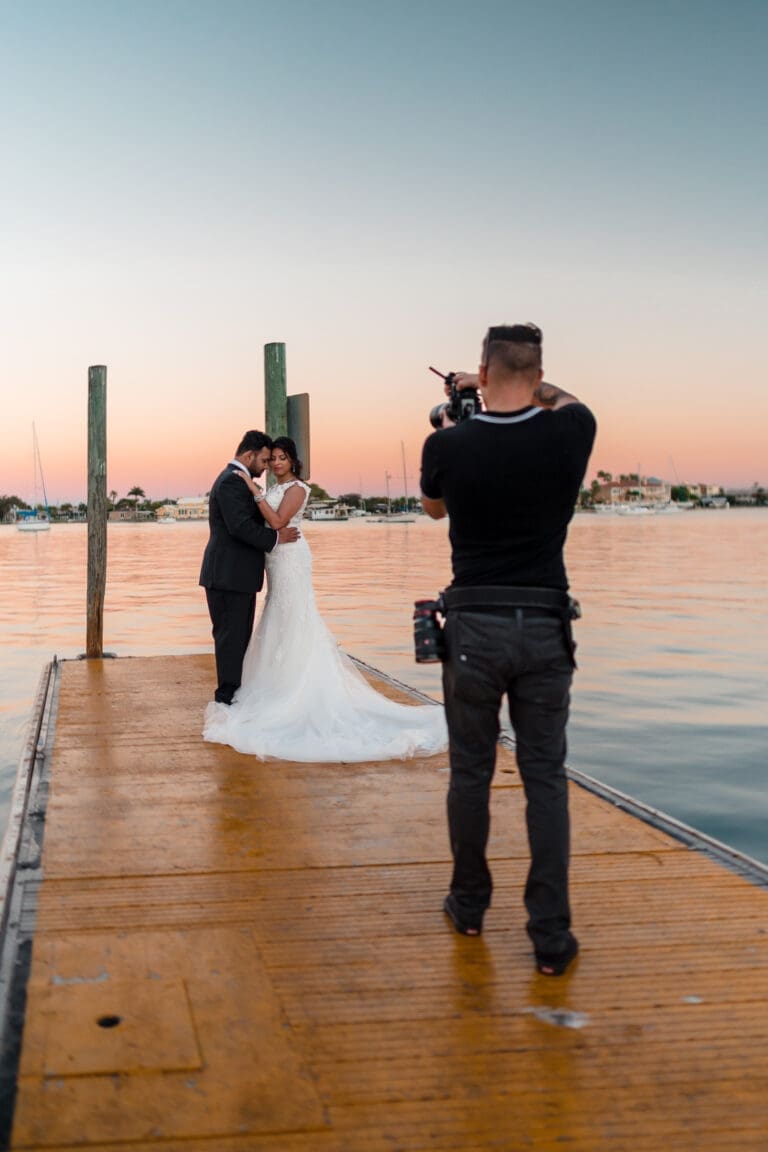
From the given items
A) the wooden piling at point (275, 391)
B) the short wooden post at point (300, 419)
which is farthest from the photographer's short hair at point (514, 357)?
the wooden piling at point (275, 391)

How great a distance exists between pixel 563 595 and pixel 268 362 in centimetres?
700

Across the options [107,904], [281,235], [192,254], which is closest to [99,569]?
[107,904]

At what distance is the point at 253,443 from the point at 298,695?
5.57ft

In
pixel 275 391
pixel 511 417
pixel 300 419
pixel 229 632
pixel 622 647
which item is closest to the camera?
pixel 511 417

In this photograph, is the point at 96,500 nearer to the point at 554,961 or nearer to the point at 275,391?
the point at 275,391

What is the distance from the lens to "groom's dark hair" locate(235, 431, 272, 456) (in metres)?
7.02

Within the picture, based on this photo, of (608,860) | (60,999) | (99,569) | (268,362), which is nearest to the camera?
(60,999)

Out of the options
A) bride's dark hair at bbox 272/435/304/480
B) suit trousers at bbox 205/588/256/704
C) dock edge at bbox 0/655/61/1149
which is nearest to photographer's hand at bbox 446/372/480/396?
dock edge at bbox 0/655/61/1149

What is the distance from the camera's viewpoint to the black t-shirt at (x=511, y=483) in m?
3.09

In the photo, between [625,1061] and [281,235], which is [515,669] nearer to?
[625,1061]

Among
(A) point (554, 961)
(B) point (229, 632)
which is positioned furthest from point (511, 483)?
(B) point (229, 632)

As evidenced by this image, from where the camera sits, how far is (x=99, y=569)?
39.1ft

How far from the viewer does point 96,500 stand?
1187 centimetres

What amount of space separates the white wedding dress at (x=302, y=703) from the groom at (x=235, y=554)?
10 centimetres
